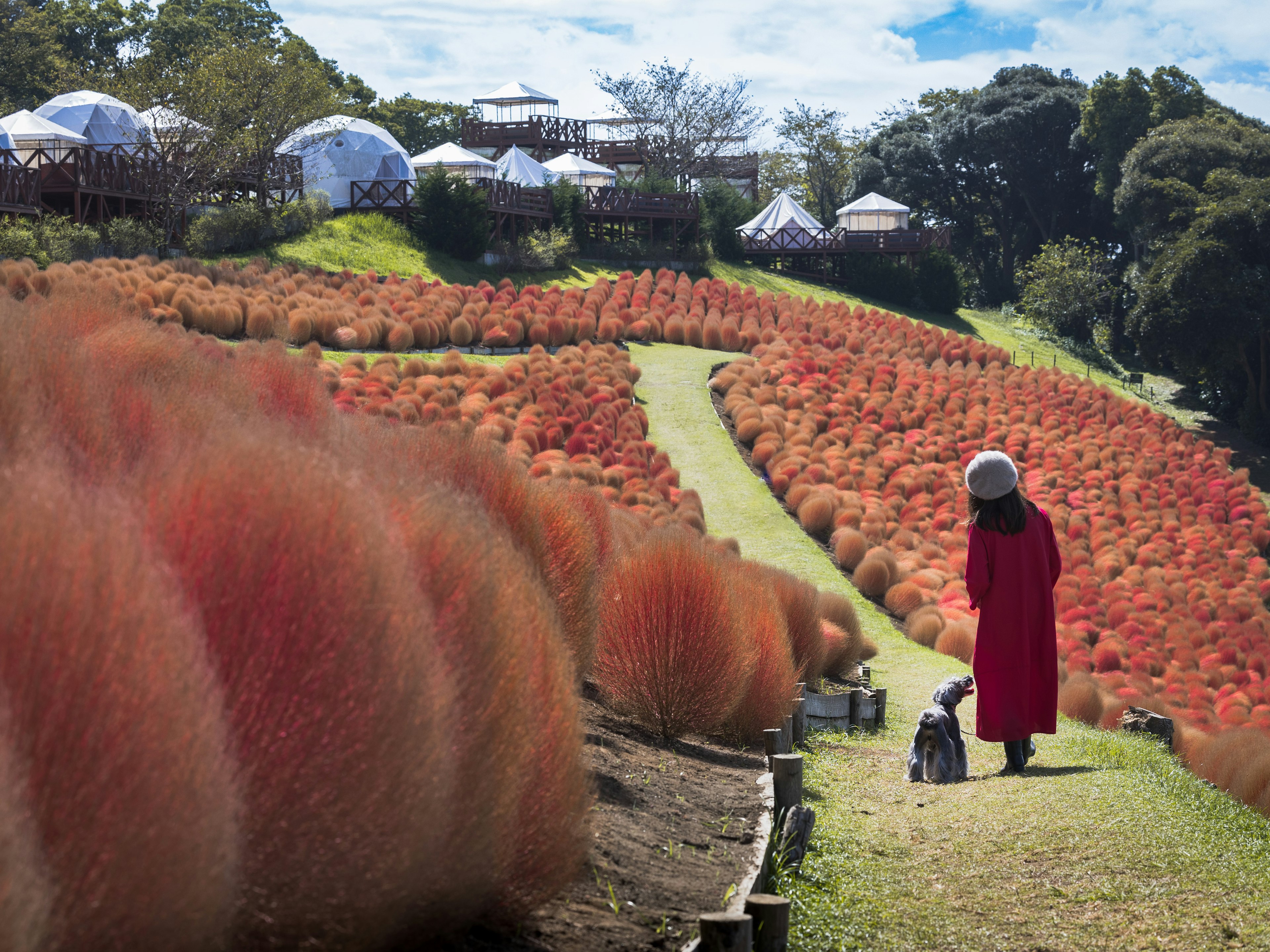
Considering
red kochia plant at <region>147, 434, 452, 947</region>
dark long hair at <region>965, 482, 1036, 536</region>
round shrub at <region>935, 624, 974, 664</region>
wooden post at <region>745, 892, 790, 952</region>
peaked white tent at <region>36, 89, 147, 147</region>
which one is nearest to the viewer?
red kochia plant at <region>147, 434, 452, 947</region>

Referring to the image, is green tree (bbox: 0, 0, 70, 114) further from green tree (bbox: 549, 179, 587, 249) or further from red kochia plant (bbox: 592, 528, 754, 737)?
red kochia plant (bbox: 592, 528, 754, 737)

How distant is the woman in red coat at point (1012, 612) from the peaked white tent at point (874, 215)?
42005 millimetres

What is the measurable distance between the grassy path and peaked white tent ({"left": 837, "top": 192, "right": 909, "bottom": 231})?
4161cm

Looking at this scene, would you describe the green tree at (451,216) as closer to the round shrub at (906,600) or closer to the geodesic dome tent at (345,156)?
the geodesic dome tent at (345,156)

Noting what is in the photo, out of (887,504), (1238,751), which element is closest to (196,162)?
(887,504)

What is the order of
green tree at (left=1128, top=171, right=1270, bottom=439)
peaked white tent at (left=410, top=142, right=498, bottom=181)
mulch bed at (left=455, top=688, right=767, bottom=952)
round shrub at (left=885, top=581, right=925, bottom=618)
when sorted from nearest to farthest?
mulch bed at (left=455, top=688, right=767, bottom=952) → round shrub at (left=885, top=581, right=925, bottom=618) → green tree at (left=1128, top=171, right=1270, bottom=439) → peaked white tent at (left=410, top=142, right=498, bottom=181)

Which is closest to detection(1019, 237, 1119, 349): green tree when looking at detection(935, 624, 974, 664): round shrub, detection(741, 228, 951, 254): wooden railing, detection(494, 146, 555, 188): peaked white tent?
detection(741, 228, 951, 254): wooden railing

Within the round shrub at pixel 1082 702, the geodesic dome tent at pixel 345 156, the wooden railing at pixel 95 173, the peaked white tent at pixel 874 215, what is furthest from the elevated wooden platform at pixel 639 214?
the round shrub at pixel 1082 702

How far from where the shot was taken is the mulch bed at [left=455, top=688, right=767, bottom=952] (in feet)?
11.7

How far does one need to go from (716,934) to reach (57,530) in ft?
7.19

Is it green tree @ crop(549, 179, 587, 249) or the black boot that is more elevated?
green tree @ crop(549, 179, 587, 249)

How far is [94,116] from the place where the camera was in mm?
34562

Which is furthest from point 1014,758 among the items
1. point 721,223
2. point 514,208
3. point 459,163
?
point 721,223

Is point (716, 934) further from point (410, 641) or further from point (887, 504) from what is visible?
point (887, 504)
